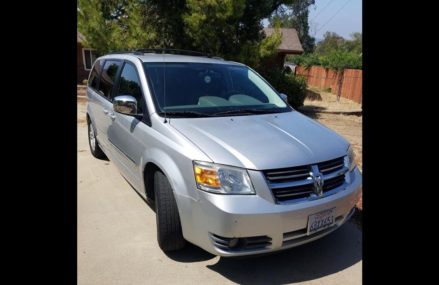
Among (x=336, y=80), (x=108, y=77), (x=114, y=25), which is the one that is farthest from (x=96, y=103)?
(x=336, y=80)

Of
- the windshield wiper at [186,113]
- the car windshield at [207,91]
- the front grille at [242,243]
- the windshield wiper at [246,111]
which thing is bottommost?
the front grille at [242,243]

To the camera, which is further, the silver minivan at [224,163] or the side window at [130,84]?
the side window at [130,84]

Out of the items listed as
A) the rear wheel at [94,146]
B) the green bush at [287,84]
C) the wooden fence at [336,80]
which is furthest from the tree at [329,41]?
the rear wheel at [94,146]

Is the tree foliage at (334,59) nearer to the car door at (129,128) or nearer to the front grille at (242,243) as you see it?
the car door at (129,128)

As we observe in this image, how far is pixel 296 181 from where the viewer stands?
2680mm

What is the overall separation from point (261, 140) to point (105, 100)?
2.63 metres

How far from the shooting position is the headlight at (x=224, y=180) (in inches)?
101

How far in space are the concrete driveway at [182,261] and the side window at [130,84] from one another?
4.24 ft

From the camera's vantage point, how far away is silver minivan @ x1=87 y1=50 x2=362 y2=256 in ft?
8.44

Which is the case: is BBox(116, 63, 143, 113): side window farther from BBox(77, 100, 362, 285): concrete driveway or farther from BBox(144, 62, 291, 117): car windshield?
BBox(77, 100, 362, 285): concrete driveway
